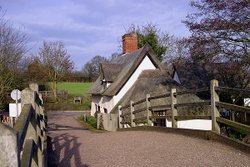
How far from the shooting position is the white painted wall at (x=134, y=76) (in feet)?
87.2

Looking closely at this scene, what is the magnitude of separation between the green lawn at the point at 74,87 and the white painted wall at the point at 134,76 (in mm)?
34352

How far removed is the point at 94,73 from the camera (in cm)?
8662

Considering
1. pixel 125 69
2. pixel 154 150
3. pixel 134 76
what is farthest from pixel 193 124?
pixel 154 150

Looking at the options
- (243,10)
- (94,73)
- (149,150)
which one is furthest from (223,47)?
(94,73)

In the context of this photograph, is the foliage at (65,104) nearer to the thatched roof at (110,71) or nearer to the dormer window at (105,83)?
the dormer window at (105,83)

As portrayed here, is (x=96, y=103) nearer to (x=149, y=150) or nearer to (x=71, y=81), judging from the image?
(x=149, y=150)

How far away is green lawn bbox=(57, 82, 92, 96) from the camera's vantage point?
6370 cm

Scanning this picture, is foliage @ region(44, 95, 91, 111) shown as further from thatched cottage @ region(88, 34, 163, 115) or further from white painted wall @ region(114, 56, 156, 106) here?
white painted wall @ region(114, 56, 156, 106)

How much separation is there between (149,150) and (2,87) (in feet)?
72.1

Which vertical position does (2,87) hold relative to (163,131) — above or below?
above

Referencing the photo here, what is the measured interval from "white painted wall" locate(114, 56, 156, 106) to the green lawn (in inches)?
1352

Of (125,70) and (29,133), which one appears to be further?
(125,70)

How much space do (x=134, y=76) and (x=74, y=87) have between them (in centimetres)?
4322

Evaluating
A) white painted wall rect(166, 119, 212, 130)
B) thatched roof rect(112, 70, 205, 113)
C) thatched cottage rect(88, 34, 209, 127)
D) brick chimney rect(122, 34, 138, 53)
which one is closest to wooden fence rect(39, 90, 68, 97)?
brick chimney rect(122, 34, 138, 53)
